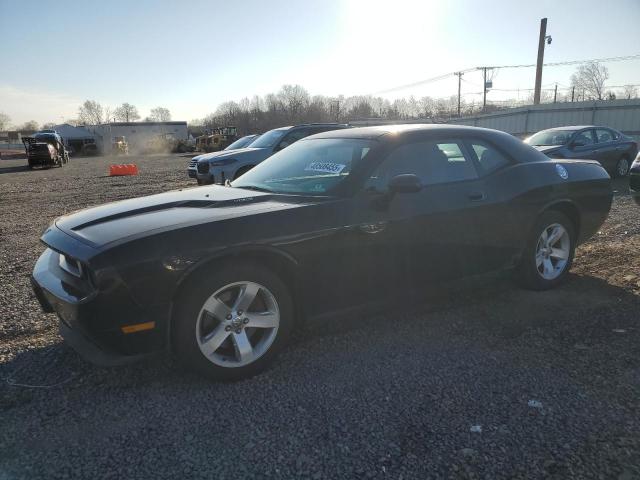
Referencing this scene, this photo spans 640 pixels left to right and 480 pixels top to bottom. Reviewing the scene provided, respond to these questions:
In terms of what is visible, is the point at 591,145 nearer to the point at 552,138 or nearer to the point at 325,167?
the point at 552,138

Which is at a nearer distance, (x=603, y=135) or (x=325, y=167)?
(x=325, y=167)

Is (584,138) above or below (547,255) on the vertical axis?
above

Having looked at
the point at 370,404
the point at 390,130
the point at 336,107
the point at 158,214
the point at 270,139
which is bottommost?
the point at 370,404

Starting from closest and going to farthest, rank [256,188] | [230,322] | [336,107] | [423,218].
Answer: [230,322] < [423,218] < [256,188] < [336,107]

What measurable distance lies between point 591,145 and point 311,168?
1066 cm

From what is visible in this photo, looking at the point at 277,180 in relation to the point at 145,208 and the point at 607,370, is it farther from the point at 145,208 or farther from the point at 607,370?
the point at 607,370

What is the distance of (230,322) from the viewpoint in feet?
9.51

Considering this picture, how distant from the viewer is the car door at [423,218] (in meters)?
3.37

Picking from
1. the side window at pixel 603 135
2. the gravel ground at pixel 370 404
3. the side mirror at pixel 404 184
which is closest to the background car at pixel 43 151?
the gravel ground at pixel 370 404

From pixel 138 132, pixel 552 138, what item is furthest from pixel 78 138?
pixel 552 138

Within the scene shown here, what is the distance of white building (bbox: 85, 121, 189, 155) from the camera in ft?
207

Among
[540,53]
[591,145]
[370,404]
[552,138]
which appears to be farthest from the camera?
[540,53]

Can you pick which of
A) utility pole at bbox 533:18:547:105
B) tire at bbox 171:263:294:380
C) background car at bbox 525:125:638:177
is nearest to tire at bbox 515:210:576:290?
tire at bbox 171:263:294:380

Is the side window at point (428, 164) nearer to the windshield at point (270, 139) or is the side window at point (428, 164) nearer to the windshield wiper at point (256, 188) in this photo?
the windshield wiper at point (256, 188)
